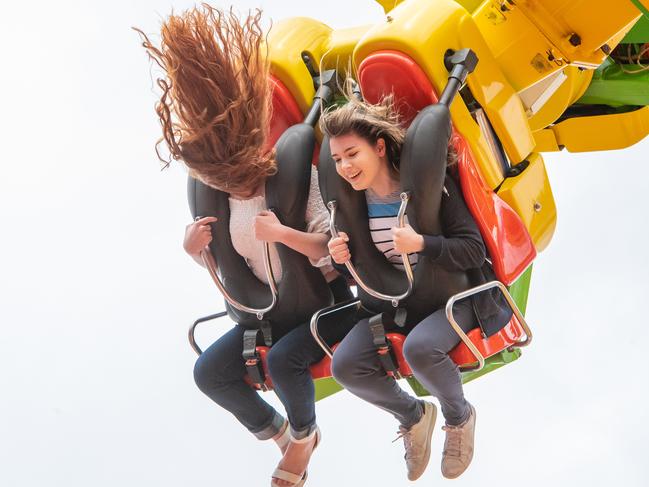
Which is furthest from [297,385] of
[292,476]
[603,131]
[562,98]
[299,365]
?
[603,131]

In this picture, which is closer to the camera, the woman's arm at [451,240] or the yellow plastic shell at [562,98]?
the woman's arm at [451,240]

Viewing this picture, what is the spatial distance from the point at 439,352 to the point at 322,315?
0.43 m

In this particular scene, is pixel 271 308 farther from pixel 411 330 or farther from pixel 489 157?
pixel 489 157

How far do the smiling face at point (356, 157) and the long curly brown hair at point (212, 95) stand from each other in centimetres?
24

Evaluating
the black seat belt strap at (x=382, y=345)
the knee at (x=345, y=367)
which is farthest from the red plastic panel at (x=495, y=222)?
the knee at (x=345, y=367)

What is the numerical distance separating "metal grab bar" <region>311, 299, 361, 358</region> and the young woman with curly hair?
0.20 feet

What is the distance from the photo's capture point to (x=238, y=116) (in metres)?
3.54

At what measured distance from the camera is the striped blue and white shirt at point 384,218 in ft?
11.7

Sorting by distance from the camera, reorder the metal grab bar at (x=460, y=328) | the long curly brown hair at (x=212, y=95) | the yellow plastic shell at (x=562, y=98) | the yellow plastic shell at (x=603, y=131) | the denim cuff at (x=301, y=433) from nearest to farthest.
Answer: the metal grab bar at (x=460, y=328), the long curly brown hair at (x=212, y=95), the denim cuff at (x=301, y=433), the yellow plastic shell at (x=562, y=98), the yellow plastic shell at (x=603, y=131)

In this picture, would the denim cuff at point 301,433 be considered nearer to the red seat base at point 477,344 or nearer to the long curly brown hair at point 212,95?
the red seat base at point 477,344

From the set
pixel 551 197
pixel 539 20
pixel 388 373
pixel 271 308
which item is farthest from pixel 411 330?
pixel 539 20

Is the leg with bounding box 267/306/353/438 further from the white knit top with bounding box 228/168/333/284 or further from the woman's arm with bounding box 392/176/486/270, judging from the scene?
the woman's arm with bounding box 392/176/486/270

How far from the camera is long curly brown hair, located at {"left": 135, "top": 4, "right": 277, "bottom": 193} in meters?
3.52

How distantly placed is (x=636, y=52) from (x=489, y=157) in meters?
0.77
